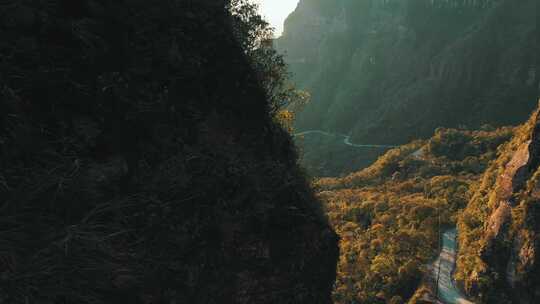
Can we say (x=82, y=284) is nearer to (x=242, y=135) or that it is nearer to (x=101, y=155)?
(x=101, y=155)

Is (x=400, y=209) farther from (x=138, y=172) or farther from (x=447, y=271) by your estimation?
(x=138, y=172)

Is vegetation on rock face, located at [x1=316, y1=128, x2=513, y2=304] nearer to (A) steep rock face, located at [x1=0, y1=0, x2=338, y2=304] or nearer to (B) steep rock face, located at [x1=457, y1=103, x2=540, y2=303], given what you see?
(B) steep rock face, located at [x1=457, y1=103, x2=540, y2=303]

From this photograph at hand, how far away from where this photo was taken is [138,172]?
720cm

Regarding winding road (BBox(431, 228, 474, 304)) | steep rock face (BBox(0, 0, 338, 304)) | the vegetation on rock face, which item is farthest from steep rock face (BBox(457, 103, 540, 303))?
steep rock face (BBox(0, 0, 338, 304))

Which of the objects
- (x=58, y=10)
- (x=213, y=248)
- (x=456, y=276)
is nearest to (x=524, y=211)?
(x=456, y=276)

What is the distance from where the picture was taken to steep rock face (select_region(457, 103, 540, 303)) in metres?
37.5

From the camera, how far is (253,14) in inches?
688

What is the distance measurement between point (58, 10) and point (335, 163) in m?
141

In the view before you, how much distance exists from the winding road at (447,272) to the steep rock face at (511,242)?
4.20 ft

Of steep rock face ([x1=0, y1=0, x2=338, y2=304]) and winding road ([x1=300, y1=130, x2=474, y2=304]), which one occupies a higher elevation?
winding road ([x1=300, y1=130, x2=474, y2=304])

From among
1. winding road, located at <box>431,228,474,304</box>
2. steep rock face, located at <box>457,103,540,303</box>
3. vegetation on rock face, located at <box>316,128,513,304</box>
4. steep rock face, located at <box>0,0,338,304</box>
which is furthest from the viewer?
vegetation on rock face, located at <box>316,128,513,304</box>

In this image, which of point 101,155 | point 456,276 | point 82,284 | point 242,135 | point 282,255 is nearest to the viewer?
point 82,284

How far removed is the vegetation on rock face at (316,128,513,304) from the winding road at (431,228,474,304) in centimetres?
133

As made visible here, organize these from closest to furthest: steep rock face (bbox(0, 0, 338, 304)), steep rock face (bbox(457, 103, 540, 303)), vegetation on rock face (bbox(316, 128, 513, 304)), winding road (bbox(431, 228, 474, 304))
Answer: steep rock face (bbox(0, 0, 338, 304)) → steep rock face (bbox(457, 103, 540, 303)) → winding road (bbox(431, 228, 474, 304)) → vegetation on rock face (bbox(316, 128, 513, 304))
